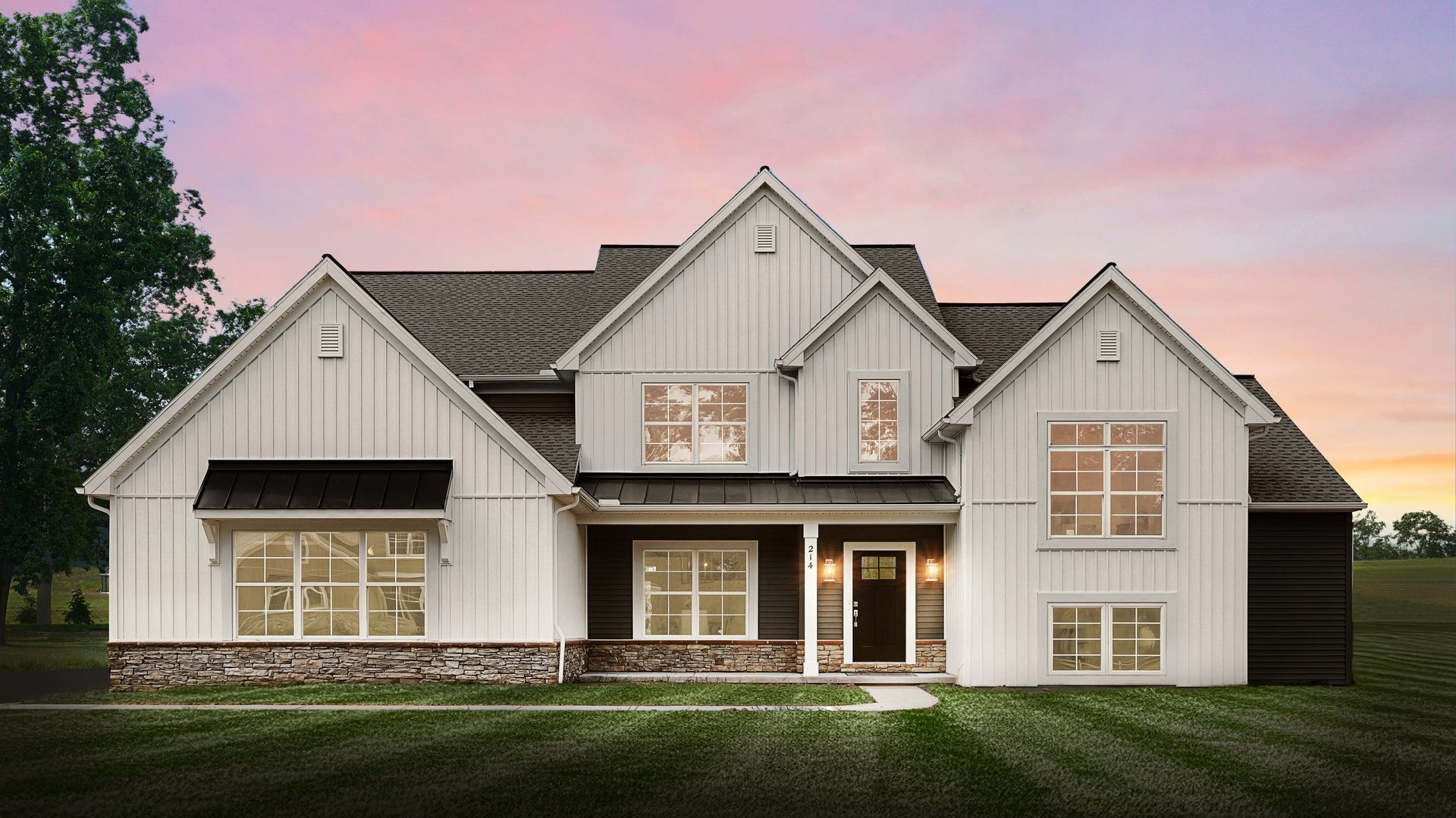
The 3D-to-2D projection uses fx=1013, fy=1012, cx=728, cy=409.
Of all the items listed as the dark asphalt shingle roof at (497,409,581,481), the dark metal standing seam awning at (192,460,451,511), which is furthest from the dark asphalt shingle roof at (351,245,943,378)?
the dark metal standing seam awning at (192,460,451,511)

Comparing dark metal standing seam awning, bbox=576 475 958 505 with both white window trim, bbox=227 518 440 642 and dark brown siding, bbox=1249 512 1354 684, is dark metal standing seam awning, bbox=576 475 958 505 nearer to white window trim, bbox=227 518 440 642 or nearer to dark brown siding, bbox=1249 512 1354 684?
white window trim, bbox=227 518 440 642

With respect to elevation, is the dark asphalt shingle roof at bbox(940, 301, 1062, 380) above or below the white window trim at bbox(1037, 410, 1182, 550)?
above

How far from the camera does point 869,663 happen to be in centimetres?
1850

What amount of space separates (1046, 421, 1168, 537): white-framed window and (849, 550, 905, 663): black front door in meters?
3.15

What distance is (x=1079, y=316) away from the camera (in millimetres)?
17062

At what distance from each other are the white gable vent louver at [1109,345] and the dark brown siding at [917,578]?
169 inches

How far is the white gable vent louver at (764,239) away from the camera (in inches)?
772

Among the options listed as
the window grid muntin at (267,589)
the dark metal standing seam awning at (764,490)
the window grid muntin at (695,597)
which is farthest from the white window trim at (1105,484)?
the window grid muntin at (267,589)

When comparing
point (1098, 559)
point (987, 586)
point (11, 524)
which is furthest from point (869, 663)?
point (11, 524)

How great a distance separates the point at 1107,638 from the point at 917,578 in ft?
11.3

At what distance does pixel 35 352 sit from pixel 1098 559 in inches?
1179

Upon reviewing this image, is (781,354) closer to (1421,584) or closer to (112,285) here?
(112,285)

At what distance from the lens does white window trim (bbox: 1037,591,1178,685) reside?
16812 millimetres

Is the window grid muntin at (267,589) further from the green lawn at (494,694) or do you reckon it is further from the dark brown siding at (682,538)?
the dark brown siding at (682,538)
